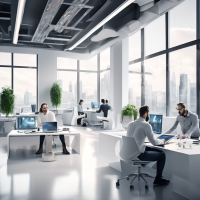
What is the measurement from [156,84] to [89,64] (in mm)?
6473

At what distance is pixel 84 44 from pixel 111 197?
1018 centimetres

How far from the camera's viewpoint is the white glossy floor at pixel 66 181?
3.38 m

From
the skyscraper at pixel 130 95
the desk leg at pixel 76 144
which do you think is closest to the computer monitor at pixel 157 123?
the desk leg at pixel 76 144

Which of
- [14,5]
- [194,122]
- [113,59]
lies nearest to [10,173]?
[194,122]

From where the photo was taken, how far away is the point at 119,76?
10258 millimetres

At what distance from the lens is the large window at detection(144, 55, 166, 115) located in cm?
852

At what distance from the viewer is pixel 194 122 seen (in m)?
4.55

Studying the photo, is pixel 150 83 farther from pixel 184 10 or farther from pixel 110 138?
pixel 110 138

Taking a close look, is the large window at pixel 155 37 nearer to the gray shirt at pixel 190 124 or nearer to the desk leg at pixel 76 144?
the gray shirt at pixel 190 124

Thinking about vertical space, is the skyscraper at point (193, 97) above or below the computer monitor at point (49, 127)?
above

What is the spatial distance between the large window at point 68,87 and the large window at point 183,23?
7.30 m

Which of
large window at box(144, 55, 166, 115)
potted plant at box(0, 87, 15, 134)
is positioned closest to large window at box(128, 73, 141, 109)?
large window at box(144, 55, 166, 115)

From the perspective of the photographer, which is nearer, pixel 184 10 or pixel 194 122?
pixel 194 122

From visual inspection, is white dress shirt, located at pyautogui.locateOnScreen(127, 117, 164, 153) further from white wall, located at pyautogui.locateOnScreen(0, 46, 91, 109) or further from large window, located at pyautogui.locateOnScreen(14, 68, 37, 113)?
large window, located at pyautogui.locateOnScreen(14, 68, 37, 113)
